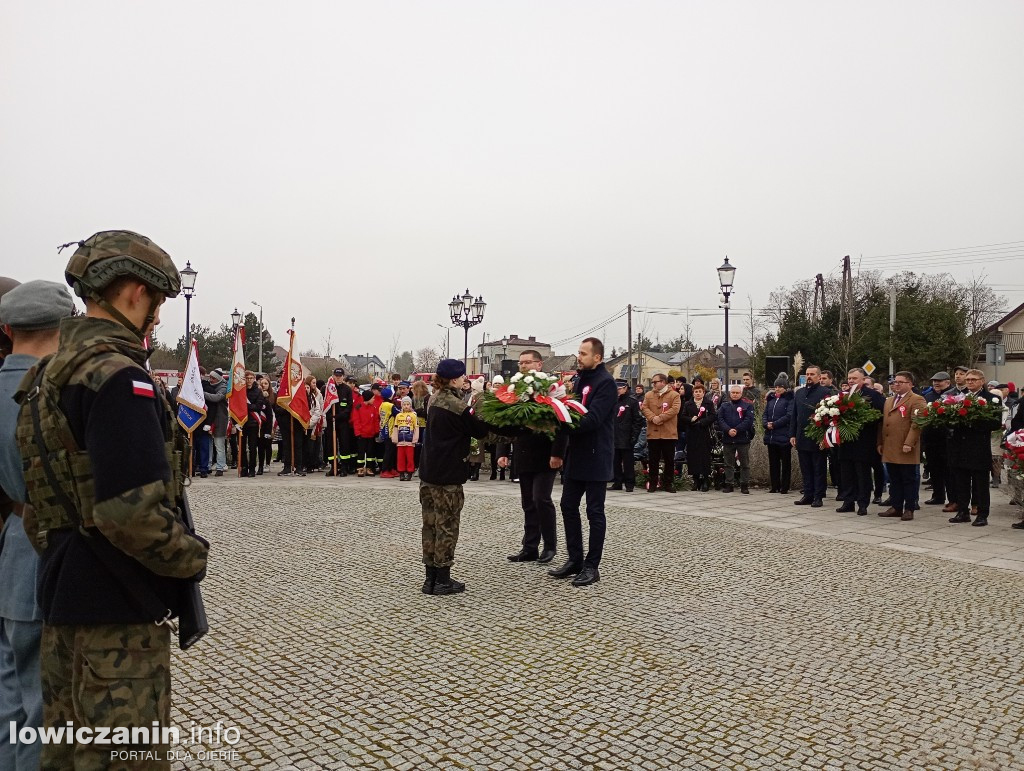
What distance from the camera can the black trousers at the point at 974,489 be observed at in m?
10.8

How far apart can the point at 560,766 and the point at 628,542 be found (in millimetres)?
5711

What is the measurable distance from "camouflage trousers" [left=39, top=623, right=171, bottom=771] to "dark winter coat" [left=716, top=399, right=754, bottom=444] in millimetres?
12699

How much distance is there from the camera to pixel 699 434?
1446cm

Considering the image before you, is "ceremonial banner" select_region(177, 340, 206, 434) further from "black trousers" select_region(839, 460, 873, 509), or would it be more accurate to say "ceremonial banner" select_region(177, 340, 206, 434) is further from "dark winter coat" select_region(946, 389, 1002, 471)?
"dark winter coat" select_region(946, 389, 1002, 471)

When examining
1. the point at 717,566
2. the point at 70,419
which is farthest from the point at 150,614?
the point at 717,566

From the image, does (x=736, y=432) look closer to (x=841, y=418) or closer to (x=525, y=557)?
(x=841, y=418)

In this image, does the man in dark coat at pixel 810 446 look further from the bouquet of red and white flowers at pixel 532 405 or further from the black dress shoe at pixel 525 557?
the bouquet of red and white flowers at pixel 532 405

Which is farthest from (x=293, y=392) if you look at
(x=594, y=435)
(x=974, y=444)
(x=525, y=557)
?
(x=974, y=444)

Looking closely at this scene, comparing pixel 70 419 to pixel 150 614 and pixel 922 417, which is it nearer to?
pixel 150 614

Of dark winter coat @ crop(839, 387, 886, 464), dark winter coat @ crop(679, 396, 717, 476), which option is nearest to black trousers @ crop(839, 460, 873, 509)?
dark winter coat @ crop(839, 387, 886, 464)

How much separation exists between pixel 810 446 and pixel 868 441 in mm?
978

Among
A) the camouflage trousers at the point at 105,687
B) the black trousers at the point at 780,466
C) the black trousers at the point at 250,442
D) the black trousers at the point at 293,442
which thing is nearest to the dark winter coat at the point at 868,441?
the black trousers at the point at 780,466

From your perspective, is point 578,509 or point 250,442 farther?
point 250,442

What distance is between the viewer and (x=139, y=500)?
234 cm
